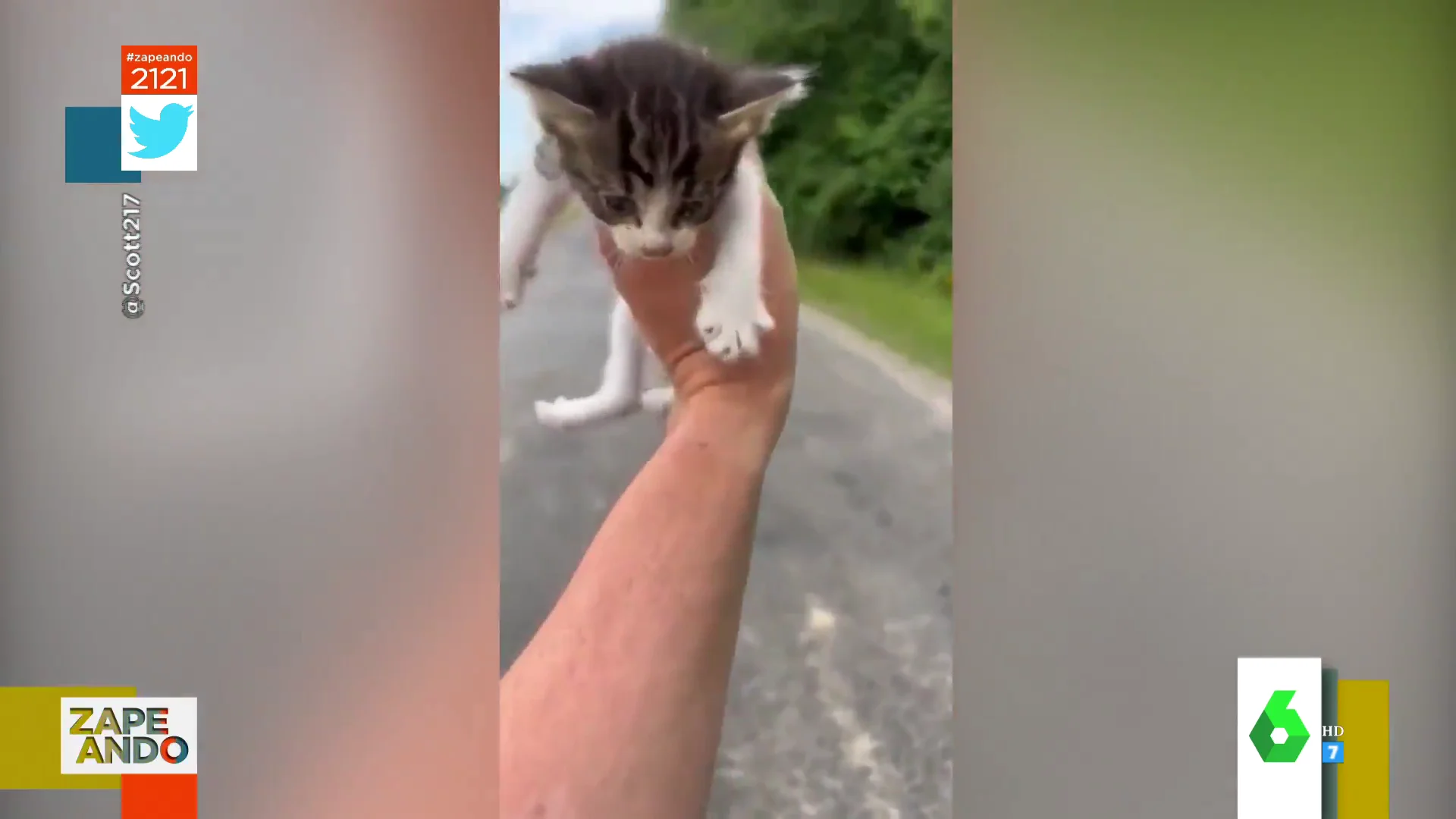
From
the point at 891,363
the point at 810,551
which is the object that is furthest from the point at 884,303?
the point at 810,551

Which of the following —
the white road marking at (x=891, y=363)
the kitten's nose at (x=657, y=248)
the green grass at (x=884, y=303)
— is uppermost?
the kitten's nose at (x=657, y=248)

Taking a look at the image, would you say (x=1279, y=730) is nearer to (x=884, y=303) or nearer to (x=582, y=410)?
(x=884, y=303)

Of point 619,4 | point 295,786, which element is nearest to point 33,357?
point 295,786

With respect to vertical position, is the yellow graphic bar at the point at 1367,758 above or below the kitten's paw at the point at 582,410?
below

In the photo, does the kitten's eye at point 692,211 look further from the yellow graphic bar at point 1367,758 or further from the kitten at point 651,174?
the yellow graphic bar at point 1367,758

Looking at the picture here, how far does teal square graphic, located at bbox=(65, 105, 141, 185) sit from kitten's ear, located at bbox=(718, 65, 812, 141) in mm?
662

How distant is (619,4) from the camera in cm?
109

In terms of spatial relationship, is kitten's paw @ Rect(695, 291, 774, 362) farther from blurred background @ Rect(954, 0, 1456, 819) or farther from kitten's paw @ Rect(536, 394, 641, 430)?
blurred background @ Rect(954, 0, 1456, 819)

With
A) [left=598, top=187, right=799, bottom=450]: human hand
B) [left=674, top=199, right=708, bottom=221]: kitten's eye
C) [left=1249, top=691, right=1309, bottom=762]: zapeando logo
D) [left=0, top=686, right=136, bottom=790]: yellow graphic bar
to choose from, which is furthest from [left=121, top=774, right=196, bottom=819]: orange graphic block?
[left=1249, top=691, right=1309, bottom=762]: zapeando logo

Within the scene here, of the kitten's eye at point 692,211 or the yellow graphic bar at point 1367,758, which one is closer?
the kitten's eye at point 692,211

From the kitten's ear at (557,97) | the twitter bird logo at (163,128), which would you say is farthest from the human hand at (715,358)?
the twitter bird logo at (163,128)

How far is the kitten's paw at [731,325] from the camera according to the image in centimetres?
108

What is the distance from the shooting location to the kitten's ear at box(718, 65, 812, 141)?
3.53 feet

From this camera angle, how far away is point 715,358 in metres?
1.08
